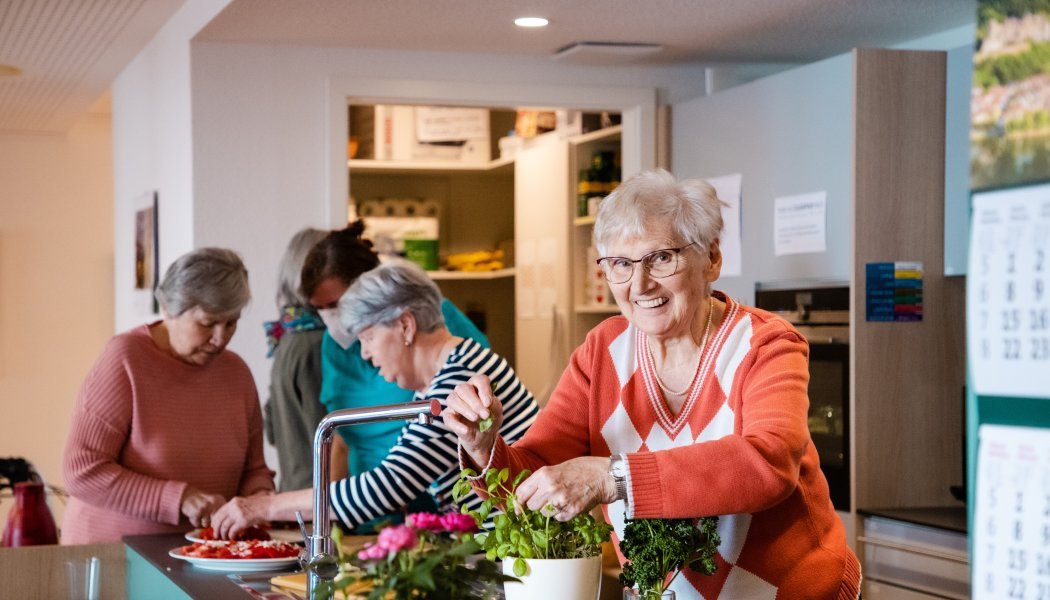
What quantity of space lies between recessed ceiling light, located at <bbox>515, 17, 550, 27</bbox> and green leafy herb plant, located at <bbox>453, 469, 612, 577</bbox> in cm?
254

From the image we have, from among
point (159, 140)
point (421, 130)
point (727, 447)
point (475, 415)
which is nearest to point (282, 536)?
point (475, 415)

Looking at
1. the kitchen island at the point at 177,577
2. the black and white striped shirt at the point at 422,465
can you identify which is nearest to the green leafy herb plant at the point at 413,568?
the kitchen island at the point at 177,577

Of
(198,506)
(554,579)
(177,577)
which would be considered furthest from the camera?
(198,506)

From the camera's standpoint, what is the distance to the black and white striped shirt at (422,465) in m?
2.51

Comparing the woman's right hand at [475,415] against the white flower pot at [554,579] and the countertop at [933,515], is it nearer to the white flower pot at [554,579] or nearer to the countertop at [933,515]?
the white flower pot at [554,579]

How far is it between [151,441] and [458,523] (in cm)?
180

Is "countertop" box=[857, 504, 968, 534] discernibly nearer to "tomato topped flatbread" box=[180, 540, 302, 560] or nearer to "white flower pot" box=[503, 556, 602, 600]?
"tomato topped flatbread" box=[180, 540, 302, 560]

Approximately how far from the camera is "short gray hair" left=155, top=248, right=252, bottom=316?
304 cm

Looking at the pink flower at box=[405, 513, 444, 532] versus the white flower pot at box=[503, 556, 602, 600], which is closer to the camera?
the pink flower at box=[405, 513, 444, 532]

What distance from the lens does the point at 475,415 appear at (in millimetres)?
1777

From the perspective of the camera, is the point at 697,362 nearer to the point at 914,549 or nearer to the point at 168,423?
the point at 168,423

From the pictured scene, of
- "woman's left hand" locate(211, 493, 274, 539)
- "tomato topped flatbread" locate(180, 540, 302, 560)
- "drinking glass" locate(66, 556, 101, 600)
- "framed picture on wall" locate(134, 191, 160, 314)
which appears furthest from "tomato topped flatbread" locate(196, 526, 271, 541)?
"framed picture on wall" locate(134, 191, 160, 314)

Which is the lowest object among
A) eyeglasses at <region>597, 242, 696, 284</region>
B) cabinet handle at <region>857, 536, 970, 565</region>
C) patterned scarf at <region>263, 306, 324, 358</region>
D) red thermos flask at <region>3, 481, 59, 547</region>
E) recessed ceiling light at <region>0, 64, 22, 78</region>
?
cabinet handle at <region>857, 536, 970, 565</region>

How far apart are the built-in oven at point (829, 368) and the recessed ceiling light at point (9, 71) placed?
332 centimetres
